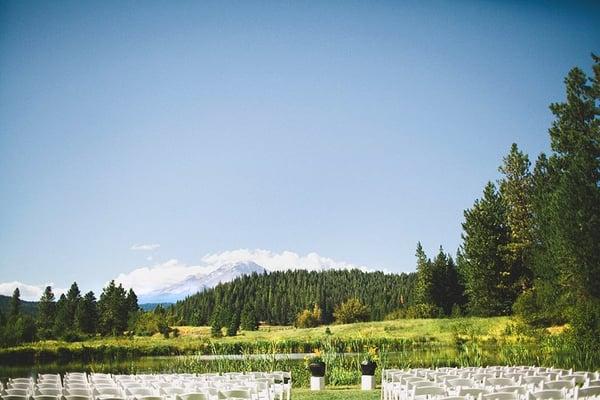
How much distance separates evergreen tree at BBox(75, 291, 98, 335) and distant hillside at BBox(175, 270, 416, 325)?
22.0 metres

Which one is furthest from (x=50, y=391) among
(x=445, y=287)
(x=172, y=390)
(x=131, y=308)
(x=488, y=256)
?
(x=131, y=308)

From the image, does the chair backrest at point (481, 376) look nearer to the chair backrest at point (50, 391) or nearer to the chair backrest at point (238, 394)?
the chair backrest at point (238, 394)

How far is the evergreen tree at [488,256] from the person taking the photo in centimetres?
4419

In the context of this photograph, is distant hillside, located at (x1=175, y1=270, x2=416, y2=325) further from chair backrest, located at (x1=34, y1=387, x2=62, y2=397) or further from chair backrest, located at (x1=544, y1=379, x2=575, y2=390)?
chair backrest, located at (x1=34, y1=387, x2=62, y2=397)

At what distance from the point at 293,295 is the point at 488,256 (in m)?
56.0

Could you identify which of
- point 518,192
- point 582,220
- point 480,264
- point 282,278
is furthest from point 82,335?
point 282,278

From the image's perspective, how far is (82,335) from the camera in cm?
5456

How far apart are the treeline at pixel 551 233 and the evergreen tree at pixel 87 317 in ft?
130

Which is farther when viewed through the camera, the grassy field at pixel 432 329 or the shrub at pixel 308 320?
the shrub at pixel 308 320

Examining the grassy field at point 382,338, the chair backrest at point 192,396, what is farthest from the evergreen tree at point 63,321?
the chair backrest at point 192,396

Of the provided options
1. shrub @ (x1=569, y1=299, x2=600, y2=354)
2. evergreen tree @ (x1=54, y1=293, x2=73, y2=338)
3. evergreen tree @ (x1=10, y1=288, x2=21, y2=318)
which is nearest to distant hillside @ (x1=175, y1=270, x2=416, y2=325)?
evergreen tree @ (x1=54, y1=293, x2=73, y2=338)

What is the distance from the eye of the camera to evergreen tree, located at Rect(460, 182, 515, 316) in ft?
145

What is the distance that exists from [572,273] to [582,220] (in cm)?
311

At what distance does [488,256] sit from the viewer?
147 feet
